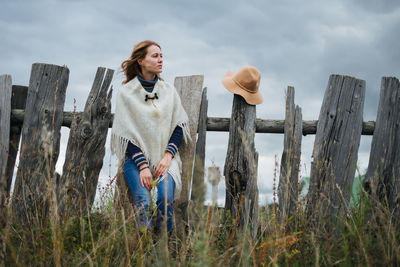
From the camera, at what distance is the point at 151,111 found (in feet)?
12.7

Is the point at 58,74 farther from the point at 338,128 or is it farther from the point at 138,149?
the point at 338,128

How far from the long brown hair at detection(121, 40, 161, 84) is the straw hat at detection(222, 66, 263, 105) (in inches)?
32.9

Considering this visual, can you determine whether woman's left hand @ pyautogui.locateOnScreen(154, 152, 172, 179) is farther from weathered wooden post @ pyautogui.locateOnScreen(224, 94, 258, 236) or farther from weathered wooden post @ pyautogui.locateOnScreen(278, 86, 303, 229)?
weathered wooden post @ pyautogui.locateOnScreen(278, 86, 303, 229)

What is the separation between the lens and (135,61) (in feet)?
13.2

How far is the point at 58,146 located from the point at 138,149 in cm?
124

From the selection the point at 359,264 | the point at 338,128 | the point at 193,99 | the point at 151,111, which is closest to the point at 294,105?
the point at 338,128

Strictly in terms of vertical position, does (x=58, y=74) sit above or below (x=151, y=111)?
above

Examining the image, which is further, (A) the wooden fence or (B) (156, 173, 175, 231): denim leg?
(A) the wooden fence

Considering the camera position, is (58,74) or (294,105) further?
(58,74)

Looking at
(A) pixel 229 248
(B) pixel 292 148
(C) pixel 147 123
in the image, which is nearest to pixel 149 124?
(C) pixel 147 123

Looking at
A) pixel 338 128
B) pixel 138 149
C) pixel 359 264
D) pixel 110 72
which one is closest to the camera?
pixel 359 264

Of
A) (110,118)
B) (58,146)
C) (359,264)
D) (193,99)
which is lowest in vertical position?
(359,264)

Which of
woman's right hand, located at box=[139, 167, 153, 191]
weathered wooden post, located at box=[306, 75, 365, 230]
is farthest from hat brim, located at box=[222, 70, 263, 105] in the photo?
woman's right hand, located at box=[139, 167, 153, 191]

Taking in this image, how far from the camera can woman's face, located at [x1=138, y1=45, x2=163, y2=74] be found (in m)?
3.89
